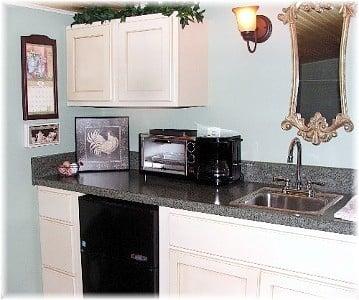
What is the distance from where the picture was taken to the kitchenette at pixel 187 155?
85.0 inches

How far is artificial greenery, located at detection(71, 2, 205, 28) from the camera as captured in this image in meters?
2.61

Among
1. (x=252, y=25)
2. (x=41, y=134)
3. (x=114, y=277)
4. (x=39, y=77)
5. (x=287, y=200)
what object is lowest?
(x=114, y=277)

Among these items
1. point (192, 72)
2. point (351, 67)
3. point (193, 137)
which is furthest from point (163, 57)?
point (351, 67)

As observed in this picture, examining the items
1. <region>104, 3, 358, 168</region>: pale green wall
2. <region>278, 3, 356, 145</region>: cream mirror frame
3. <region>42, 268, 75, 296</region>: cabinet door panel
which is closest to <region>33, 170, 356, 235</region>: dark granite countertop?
<region>104, 3, 358, 168</region>: pale green wall

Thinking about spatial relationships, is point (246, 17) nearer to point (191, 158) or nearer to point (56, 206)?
point (191, 158)

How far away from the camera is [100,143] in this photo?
312 centimetres

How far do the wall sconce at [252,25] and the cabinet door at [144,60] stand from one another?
399mm

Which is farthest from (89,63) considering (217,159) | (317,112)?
(317,112)

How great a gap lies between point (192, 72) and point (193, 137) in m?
0.38

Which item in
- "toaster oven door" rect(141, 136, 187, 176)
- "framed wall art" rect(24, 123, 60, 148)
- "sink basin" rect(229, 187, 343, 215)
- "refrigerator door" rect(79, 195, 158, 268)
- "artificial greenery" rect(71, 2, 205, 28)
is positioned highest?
"artificial greenery" rect(71, 2, 205, 28)

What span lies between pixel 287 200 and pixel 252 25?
0.95 meters

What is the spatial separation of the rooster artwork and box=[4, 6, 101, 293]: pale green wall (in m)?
0.21

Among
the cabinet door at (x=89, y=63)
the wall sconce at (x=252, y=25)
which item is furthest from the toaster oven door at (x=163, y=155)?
the wall sconce at (x=252, y=25)

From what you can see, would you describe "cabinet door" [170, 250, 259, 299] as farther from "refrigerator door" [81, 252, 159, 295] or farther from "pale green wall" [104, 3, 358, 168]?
"pale green wall" [104, 3, 358, 168]
